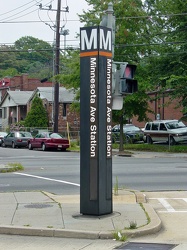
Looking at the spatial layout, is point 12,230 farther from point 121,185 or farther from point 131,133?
point 131,133

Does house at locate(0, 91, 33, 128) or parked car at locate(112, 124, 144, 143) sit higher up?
house at locate(0, 91, 33, 128)

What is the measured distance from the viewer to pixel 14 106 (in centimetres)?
7562

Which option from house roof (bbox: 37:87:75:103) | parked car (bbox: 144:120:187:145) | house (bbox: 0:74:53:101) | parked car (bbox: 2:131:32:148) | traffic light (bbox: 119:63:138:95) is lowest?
parked car (bbox: 2:131:32:148)

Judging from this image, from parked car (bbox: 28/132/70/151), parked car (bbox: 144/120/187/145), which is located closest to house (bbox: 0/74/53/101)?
parked car (bbox: 28/132/70/151)

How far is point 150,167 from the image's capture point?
23281mm

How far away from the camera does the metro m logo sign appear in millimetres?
10705

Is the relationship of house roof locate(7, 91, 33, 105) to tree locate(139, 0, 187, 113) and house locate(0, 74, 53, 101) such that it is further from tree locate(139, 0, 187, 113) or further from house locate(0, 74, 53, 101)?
tree locate(139, 0, 187, 113)

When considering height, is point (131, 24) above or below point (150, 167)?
above

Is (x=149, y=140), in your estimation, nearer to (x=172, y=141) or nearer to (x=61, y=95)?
(x=172, y=141)

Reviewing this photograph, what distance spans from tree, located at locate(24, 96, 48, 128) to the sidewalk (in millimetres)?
47500

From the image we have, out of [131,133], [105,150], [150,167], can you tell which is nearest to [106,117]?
[105,150]

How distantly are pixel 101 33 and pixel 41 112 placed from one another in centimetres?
5136

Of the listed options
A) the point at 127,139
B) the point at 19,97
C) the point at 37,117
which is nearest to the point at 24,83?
the point at 19,97

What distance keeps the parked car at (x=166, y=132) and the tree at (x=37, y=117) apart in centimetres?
2064
